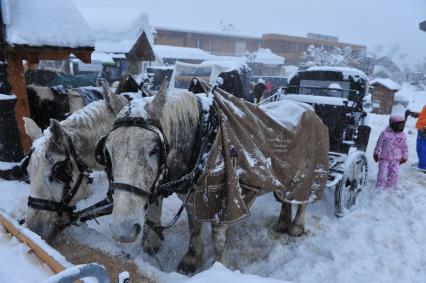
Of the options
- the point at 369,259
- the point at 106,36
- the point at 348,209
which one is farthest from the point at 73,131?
the point at 106,36

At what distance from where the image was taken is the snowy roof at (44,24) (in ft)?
12.8

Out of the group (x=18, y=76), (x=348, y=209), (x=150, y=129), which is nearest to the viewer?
(x=150, y=129)

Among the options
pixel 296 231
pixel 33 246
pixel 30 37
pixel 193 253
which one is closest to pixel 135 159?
pixel 33 246

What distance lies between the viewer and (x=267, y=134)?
3.06 m

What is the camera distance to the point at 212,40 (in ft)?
136

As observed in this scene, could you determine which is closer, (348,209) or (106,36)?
(348,209)

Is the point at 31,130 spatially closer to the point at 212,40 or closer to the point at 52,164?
the point at 52,164

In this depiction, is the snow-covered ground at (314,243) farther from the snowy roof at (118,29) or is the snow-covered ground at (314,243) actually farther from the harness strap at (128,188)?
the snowy roof at (118,29)

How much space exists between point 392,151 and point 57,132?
5.03 m

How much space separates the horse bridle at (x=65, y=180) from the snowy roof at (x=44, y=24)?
6.77ft

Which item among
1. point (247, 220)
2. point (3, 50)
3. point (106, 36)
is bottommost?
point (247, 220)

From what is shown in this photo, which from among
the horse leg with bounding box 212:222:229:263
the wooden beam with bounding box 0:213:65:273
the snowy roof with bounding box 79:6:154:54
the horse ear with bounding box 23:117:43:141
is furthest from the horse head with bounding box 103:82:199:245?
the snowy roof with bounding box 79:6:154:54

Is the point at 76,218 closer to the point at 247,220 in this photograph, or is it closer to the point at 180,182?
the point at 180,182

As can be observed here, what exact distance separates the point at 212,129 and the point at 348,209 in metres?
3.07
